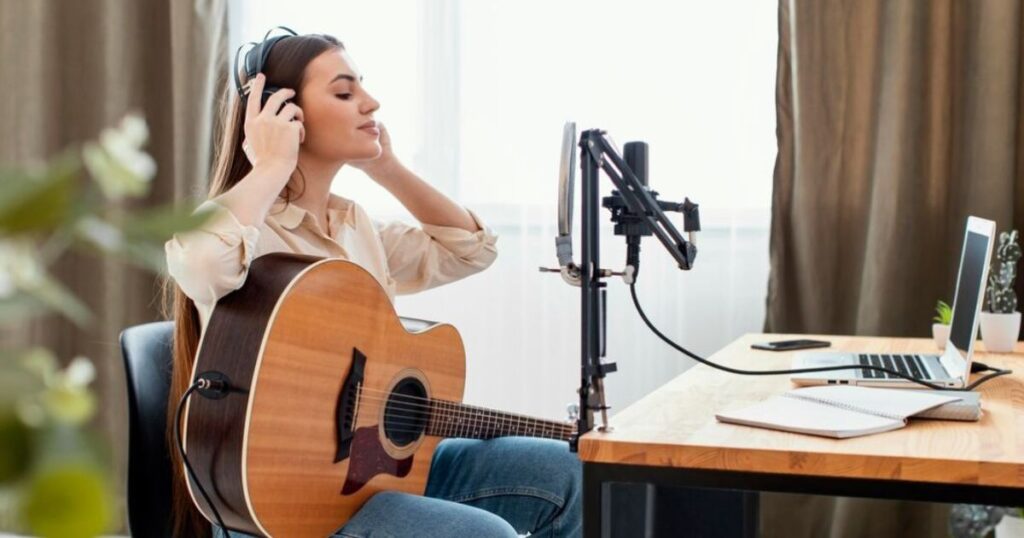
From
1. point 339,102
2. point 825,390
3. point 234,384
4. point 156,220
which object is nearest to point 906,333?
point 825,390

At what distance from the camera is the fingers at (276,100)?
5.79 ft

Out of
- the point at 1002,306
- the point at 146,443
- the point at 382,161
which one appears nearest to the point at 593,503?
the point at 146,443

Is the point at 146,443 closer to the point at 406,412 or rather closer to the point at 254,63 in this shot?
the point at 406,412

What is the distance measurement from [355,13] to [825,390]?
2040mm

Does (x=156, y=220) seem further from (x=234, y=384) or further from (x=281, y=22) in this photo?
(x=281, y=22)

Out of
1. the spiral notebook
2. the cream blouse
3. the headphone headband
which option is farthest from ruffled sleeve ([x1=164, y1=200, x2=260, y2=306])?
the spiral notebook

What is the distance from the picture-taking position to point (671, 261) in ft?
9.65

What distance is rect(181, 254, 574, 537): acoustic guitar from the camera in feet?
4.77

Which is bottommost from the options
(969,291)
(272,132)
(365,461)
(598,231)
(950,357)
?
(365,461)

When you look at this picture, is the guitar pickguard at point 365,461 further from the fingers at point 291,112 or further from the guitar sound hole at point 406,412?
the fingers at point 291,112

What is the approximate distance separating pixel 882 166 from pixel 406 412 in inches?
58.3

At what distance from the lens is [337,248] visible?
1.84m

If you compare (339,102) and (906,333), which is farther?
(906,333)

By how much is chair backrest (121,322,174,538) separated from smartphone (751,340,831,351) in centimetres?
110
